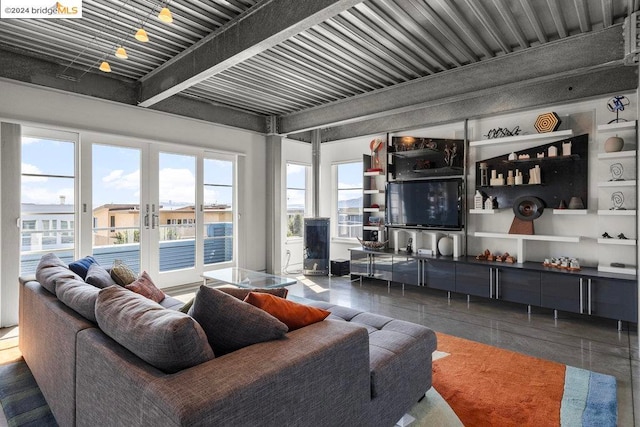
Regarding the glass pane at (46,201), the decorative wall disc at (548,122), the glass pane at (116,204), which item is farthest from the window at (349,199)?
the glass pane at (46,201)

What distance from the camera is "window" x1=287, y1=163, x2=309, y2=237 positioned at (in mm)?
7102

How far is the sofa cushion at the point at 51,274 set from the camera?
2.28 meters

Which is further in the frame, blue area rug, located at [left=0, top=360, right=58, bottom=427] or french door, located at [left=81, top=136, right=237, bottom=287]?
french door, located at [left=81, top=136, right=237, bottom=287]

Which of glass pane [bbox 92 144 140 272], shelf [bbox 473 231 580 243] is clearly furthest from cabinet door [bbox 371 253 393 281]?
glass pane [bbox 92 144 140 272]

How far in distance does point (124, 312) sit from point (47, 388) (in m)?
1.17

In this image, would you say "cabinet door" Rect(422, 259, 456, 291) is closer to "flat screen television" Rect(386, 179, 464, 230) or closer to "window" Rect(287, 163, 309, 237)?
"flat screen television" Rect(386, 179, 464, 230)

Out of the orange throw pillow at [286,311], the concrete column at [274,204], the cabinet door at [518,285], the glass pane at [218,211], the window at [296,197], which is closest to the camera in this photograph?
the orange throw pillow at [286,311]

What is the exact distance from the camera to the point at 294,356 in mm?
1407

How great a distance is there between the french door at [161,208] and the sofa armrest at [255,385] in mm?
3467

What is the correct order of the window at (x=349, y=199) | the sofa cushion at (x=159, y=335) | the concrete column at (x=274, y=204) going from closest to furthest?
the sofa cushion at (x=159, y=335) → the concrete column at (x=274, y=204) → the window at (x=349, y=199)

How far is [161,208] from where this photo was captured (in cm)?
509

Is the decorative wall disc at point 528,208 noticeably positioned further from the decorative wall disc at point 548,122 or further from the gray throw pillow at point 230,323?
the gray throw pillow at point 230,323

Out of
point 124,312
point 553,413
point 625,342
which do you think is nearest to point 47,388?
point 124,312

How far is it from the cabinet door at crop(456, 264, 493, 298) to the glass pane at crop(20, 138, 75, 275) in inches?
193
